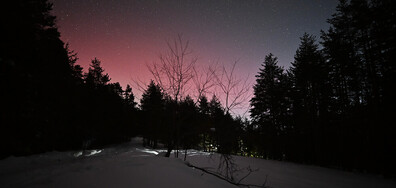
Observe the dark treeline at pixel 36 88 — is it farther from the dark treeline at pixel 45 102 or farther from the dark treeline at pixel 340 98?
the dark treeline at pixel 340 98

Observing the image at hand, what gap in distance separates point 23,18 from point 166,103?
34.3ft

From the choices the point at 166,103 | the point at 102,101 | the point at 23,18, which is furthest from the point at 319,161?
the point at 102,101

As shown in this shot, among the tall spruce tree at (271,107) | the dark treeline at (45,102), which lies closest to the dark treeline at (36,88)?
the dark treeline at (45,102)

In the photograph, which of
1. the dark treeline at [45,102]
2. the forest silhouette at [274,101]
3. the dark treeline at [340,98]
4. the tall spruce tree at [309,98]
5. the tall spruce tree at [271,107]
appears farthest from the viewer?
the tall spruce tree at [271,107]

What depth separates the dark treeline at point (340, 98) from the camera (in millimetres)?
11234

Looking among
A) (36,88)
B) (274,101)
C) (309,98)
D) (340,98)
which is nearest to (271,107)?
(274,101)

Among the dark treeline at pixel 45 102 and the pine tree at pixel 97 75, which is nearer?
the dark treeline at pixel 45 102

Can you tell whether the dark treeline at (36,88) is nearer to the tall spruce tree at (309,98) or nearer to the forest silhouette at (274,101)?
the forest silhouette at (274,101)

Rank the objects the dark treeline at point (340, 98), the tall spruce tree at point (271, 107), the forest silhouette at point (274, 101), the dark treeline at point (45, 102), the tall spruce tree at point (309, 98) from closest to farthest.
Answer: the dark treeline at point (45, 102)
the forest silhouette at point (274, 101)
the dark treeline at point (340, 98)
the tall spruce tree at point (309, 98)
the tall spruce tree at point (271, 107)

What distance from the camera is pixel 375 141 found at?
38.1ft

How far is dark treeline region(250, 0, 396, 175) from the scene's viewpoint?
1123 cm

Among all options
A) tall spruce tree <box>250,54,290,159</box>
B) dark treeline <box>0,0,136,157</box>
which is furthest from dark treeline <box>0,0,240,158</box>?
tall spruce tree <box>250,54,290,159</box>

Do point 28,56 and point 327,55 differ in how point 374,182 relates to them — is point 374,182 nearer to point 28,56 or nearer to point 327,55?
point 327,55

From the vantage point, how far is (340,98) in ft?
52.4
